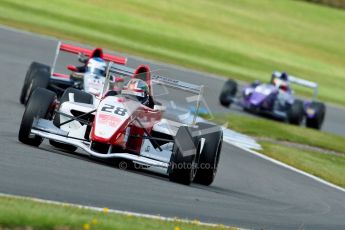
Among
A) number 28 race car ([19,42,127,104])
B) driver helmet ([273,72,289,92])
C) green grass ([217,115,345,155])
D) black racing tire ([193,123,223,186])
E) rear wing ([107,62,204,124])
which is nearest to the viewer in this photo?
black racing tire ([193,123,223,186])

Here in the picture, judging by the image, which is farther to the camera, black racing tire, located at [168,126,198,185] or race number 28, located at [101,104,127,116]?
race number 28, located at [101,104,127,116]

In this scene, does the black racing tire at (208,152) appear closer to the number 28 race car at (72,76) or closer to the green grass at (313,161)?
the green grass at (313,161)

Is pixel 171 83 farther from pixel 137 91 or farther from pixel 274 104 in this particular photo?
pixel 274 104

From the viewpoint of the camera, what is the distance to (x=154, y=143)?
43.7 ft

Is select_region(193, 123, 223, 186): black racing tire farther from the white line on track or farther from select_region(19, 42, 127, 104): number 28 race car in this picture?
select_region(19, 42, 127, 104): number 28 race car

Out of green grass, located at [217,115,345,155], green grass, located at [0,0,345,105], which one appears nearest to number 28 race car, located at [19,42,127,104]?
green grass, located at [217,115,345,155]

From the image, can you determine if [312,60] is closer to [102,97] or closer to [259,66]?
[259,66]

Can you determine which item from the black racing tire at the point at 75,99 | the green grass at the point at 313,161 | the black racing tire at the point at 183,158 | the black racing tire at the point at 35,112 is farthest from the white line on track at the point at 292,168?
the black racing tire at the point at 35,112

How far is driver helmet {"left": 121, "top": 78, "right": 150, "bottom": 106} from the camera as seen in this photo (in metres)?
13.7

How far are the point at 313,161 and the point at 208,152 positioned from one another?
647 centimetres

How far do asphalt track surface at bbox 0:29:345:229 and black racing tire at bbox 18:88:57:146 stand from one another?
0.45ft

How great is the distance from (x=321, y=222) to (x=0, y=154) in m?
3.84

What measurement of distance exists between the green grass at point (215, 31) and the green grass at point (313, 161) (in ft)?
51.3

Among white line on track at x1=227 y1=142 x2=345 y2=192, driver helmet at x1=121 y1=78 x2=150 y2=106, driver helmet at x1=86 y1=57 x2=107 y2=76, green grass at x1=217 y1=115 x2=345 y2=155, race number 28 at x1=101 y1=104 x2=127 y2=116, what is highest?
driver helmet at x1=121 y1=78 x2=150 y2=106
